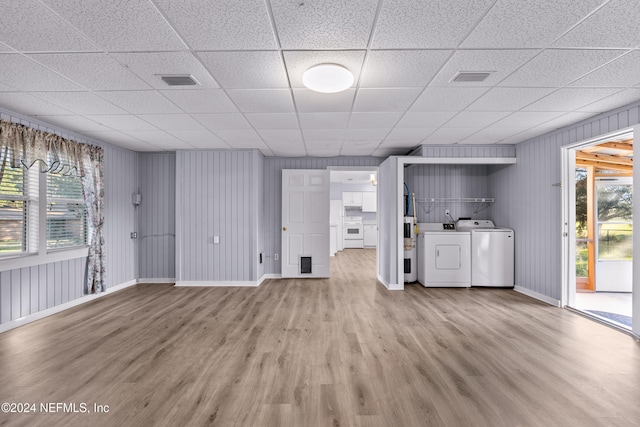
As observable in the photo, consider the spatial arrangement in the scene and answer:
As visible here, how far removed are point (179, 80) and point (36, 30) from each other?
0.90 m

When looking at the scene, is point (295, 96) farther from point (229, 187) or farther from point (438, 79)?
point (229, 187)

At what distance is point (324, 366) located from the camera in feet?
7.86

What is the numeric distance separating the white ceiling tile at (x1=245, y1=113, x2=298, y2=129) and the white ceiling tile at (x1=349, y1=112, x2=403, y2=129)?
29.2 inches

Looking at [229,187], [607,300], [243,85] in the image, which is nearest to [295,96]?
[243,85]

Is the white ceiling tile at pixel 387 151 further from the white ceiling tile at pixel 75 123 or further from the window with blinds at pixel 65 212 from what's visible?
the window with blinds at pixel 65 212

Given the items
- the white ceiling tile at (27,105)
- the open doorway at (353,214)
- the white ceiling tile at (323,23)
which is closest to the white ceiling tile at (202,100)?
the white ceiling tile at (323,23)

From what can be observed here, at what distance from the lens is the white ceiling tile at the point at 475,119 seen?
341 centimetres

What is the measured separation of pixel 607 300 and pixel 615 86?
3.38m

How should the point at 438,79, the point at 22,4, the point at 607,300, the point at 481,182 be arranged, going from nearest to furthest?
1. the point at 22,4
2. the point at 438,79
3. the point at 607,300
4. the point at 481,182

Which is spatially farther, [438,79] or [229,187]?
[229,187]

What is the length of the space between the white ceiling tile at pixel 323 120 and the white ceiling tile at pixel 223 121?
0.75 meters

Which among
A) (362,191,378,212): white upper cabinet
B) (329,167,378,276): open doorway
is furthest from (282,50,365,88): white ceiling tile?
(362,191,378,212): white upper cabinet

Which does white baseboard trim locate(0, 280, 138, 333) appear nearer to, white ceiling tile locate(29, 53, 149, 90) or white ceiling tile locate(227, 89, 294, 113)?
white ceiling tile locate(29, 53, 149, 90)

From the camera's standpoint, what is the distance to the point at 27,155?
3.43 metres
